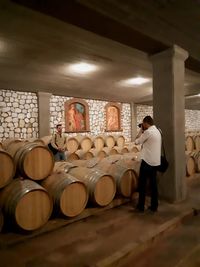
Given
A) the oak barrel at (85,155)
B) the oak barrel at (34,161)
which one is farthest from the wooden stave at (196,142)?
the oak barrel at (34,161)

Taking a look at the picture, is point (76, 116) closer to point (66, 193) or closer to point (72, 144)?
point (72, 144)

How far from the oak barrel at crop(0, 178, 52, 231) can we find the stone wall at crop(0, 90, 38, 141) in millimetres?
5241

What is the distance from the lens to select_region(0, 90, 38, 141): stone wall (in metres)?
7.86

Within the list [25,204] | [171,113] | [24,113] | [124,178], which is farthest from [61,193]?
[24,113]

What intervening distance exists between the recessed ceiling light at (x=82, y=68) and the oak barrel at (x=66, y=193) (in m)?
3.70

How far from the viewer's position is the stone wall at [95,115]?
930cm

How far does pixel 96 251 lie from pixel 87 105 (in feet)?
26.8

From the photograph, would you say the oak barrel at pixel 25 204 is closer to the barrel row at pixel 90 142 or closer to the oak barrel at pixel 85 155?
the oak barrel at pixel 85 155

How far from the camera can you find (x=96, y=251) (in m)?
2.59

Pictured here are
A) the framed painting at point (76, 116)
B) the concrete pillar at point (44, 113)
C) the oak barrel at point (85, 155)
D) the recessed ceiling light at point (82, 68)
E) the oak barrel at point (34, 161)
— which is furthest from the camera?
the framed painting at point (76, 116)

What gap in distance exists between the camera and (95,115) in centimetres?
1082

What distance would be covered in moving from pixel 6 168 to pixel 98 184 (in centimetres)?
135

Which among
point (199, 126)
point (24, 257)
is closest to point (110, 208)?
point (24, 257)

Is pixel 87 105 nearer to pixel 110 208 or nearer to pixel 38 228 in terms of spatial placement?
pixel 110 208
